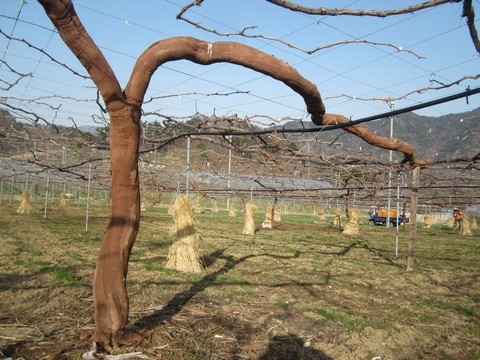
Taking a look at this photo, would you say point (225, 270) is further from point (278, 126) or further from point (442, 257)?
point (442, 257)

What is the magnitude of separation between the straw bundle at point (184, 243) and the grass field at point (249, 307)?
29cm

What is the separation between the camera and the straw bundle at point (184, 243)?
7.60 meters

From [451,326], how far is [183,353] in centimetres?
410

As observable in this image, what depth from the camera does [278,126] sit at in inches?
174

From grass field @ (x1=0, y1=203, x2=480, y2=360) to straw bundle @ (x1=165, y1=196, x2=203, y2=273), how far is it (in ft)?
0.94

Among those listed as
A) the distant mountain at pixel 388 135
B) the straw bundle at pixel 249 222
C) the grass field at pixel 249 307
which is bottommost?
the grass field at pixel 249 307

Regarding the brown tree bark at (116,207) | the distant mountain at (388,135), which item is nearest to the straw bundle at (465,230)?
the distant mountain at (388,135)

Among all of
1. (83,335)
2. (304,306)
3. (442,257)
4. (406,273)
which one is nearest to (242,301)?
(304,306)

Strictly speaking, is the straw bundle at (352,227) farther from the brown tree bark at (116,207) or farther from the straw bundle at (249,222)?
the brown tree bark at (116,207)

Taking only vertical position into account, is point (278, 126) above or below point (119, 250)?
above

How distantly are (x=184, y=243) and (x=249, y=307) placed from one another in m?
2.93

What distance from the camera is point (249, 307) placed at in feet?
17.3

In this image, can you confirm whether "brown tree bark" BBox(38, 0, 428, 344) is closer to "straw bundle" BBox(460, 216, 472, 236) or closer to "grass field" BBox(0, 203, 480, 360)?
"grass field" BBox(0, 203, 480, 360)

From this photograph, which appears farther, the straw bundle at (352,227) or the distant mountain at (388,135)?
the straw bundle at (352,227)
